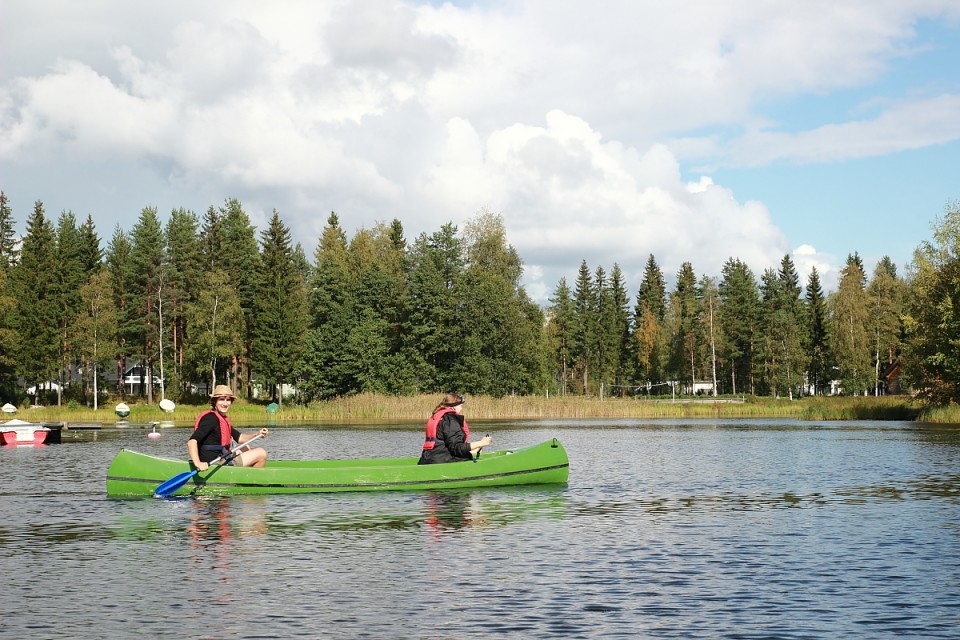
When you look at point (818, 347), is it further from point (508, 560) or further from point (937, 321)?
point (508, 560)

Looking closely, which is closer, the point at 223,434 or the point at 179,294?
the point at 223,434

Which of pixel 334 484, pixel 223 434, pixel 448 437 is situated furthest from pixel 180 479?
pixel 448 437

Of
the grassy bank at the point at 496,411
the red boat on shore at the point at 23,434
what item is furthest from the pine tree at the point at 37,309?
the red boat on shore at the point at 23,434

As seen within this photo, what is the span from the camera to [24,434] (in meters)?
42.4

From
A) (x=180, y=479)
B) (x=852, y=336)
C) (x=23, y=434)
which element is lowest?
(x=180, y=479)

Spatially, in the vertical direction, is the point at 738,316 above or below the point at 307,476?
above

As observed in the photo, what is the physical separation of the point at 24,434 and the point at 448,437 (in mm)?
27562

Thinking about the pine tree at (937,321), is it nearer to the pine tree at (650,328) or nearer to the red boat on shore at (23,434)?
the red boat on shore at (23,434)

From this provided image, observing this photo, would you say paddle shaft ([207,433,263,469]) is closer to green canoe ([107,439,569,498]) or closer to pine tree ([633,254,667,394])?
green canoe ([107,439,569,498])

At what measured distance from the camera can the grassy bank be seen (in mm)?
61875

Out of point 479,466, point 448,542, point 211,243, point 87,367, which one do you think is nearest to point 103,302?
point 87,367

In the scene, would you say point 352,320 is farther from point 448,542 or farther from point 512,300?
point 448,542

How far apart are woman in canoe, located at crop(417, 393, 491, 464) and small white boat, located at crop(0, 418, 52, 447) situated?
26454 millimetres

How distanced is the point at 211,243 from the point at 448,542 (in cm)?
8548
